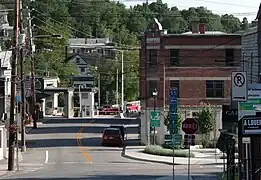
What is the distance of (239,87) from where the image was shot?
885 inches

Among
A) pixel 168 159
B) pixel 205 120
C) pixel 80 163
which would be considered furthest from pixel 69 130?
pixel 80 163

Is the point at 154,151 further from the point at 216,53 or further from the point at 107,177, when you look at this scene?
the point at 107,177

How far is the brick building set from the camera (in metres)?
61.9

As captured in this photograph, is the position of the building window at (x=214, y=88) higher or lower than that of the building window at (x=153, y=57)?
lower

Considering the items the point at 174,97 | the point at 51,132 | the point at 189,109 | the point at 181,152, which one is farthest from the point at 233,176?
the point at 51,132

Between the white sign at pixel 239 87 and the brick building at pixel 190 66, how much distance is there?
128 ft

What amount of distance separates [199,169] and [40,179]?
440 inches

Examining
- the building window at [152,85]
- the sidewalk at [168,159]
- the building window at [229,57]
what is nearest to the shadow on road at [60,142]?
the building window at [152,85]

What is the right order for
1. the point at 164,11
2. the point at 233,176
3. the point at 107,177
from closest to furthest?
the point at 233,176
the point at 107,177
the point at 164,11

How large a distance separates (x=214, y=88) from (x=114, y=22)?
116741 millimetres

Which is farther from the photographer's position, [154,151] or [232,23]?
[232,23]

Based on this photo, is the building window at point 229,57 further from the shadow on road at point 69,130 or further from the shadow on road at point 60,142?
the shadow on road at point 69,130

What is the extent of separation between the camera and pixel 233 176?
27.1 meters

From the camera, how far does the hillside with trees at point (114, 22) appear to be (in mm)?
130500
